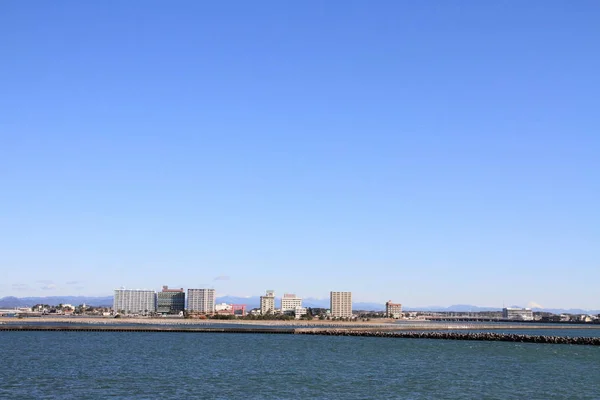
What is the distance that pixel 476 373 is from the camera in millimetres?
49062

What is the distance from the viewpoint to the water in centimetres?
3762

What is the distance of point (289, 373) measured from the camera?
47.4 meters

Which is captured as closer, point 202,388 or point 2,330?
point 202,388

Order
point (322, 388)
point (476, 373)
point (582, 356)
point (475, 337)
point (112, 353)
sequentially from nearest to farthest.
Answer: point (322, 388) → point (476, 373) → point (112, 353) → point (582, 356) → point (475, 337)

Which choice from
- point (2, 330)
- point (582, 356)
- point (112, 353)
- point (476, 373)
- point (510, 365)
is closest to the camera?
point (476, 373)

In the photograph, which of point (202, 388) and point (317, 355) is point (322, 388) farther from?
point (317, 355)

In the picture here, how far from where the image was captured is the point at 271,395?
3650cm

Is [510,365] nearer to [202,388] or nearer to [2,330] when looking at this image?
[202,388]

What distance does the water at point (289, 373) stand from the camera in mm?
37625

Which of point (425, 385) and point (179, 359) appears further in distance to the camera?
point (179, 359)

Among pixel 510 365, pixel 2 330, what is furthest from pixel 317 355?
pixel 2 330

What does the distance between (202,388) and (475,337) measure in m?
66.9


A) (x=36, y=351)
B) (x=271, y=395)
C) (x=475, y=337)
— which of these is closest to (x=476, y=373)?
(x=271, y=395)

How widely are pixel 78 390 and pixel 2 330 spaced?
84.7m
